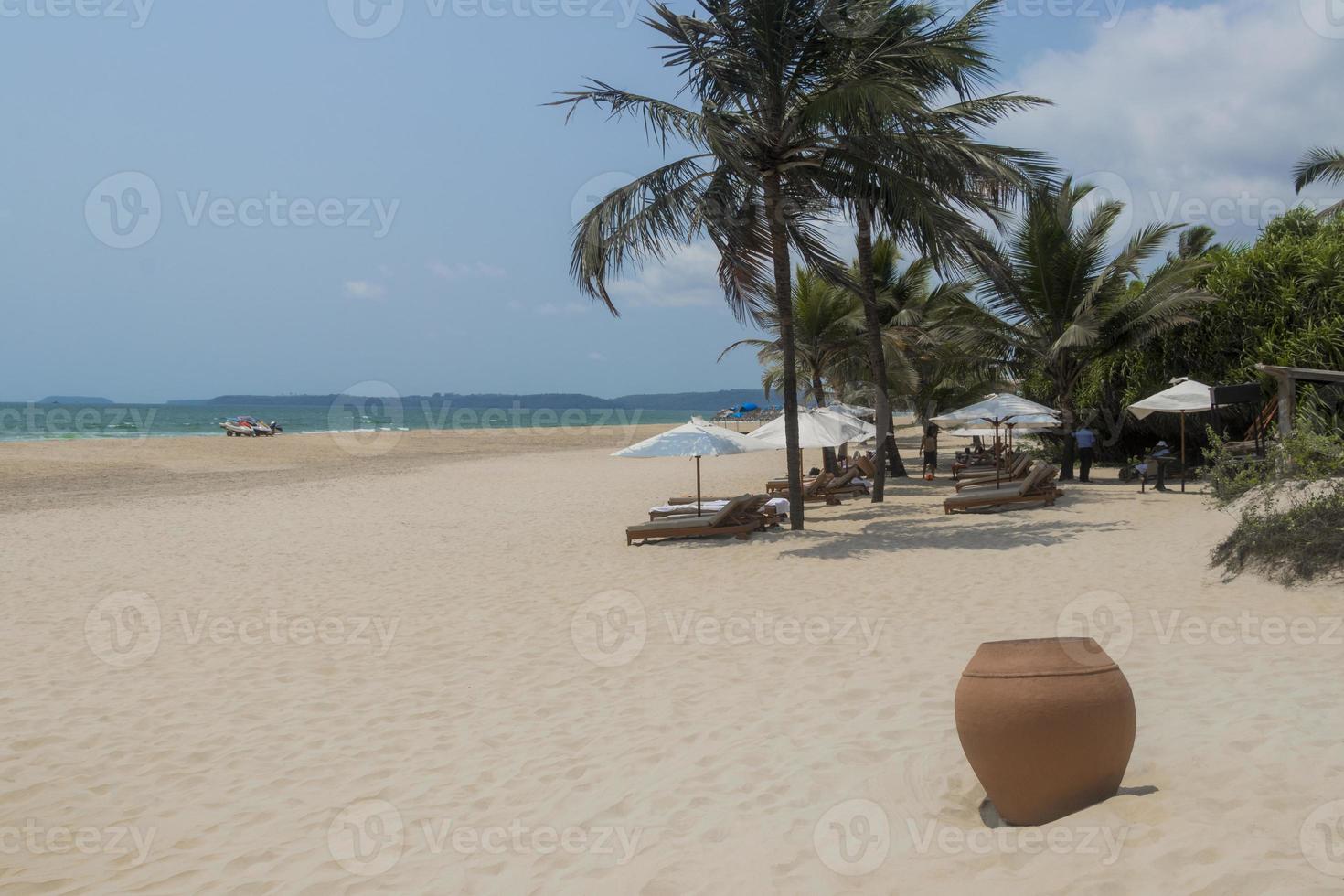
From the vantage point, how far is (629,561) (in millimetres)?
10531

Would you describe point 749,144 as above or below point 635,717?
above

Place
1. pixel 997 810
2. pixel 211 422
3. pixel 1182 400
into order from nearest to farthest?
pixel 997 810
pixel 1182 400
pixel 211 422

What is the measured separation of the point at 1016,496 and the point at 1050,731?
11.1 metres

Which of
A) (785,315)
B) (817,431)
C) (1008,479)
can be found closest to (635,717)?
(785,315)

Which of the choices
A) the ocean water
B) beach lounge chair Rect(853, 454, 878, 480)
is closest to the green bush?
beach lounge chair Rect(853, 454, 878, 480)

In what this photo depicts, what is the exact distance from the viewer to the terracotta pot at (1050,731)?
327 centimetres

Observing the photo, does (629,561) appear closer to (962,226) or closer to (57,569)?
(962,226)

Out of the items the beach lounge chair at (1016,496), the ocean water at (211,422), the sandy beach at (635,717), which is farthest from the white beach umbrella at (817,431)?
the ocean water at (211,422)

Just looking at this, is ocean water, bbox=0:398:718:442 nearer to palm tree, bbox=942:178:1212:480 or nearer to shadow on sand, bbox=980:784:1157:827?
palm tree, bbox=942:178:1212:480

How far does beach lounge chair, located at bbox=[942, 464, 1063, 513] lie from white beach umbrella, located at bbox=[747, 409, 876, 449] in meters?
1.98

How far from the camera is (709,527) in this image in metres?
11.8

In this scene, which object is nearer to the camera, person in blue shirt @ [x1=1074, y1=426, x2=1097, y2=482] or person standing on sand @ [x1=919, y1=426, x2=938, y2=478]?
person in blue shirt @ [x1=1074, y1=426, x2=1097, y2=482]

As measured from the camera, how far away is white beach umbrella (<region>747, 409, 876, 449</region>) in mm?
13271

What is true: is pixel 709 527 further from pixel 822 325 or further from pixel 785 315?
pixel 822 325
